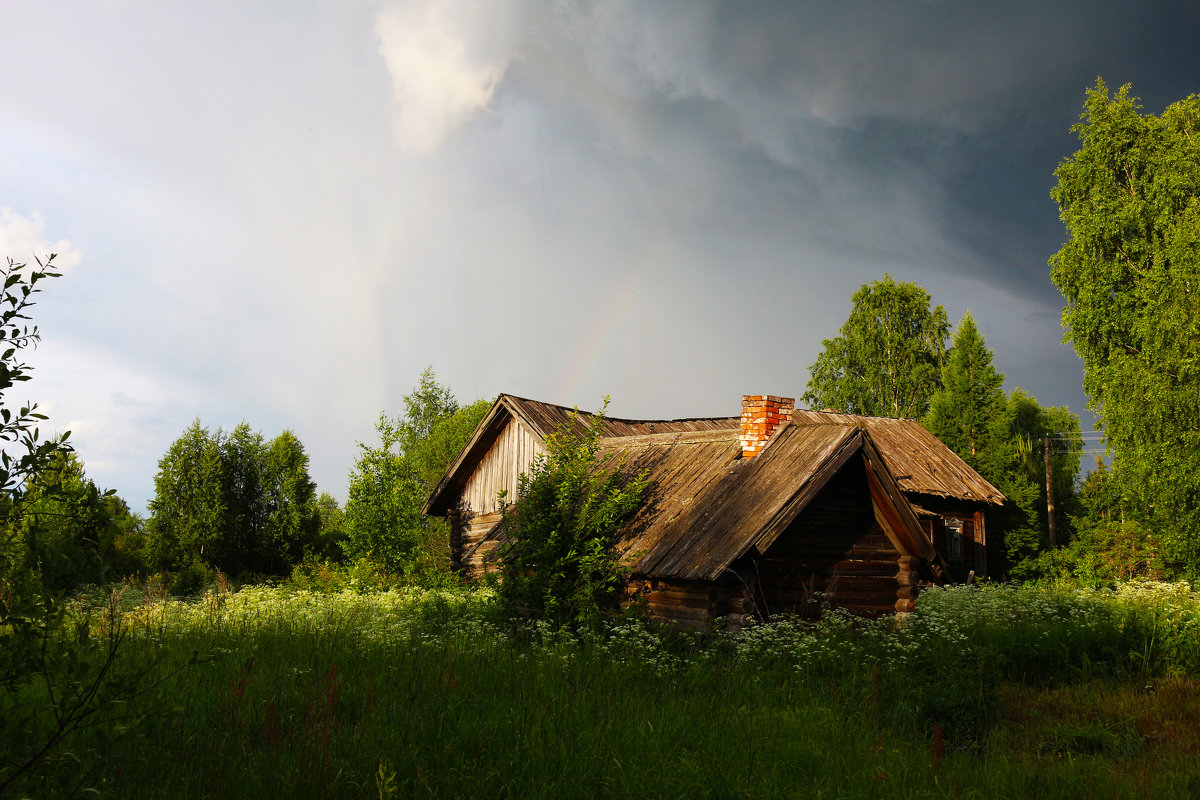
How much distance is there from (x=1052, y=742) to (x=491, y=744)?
6283 mm

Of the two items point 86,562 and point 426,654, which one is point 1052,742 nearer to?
point 426,654

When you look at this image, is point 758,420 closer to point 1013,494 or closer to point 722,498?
point 722,498

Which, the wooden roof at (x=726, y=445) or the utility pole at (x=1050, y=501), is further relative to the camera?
the utility pole at (x=1050, y=501)

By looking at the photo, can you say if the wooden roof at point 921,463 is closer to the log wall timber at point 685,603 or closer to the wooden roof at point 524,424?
the wooden roof at point 524,424

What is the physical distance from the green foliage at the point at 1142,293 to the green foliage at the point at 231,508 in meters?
28.7

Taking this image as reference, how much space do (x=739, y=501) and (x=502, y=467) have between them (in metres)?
10.3

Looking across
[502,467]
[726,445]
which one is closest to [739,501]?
[726,445]

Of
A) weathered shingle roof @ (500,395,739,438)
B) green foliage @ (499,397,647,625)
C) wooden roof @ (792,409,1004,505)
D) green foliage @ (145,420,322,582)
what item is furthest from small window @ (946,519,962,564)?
green foliage @ (145,420,322,582)

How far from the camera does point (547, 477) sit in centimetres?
1324

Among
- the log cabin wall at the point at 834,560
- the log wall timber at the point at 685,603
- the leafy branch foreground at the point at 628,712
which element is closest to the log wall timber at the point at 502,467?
the log wall timber at the point at 685,603

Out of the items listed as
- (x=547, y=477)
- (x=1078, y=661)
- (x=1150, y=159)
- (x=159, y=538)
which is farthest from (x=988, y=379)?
(x=159, y=538)

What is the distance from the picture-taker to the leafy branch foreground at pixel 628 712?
4.88 m

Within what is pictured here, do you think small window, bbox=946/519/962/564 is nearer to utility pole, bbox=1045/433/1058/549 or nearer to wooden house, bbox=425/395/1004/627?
utility pole, bbox=1045/433/1058/549

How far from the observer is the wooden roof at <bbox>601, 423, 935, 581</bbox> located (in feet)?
37.3
